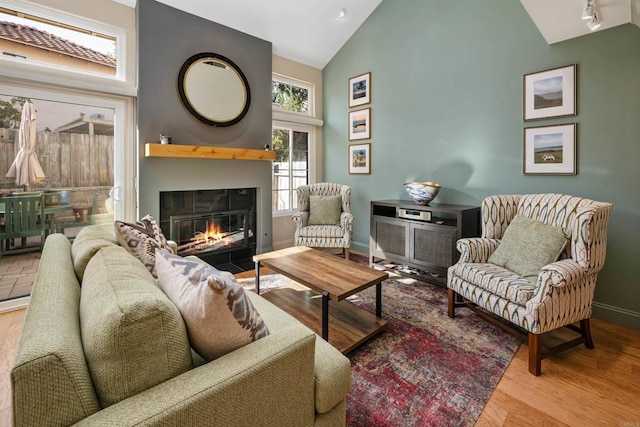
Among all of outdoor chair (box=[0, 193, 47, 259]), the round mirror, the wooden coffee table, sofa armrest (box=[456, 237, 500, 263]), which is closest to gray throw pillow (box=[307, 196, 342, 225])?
the wooden coffee table

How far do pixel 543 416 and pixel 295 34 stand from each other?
4660mm

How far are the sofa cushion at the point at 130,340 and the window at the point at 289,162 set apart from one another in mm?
3973

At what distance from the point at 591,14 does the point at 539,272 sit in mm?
1845

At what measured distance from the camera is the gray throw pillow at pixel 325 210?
425 cm

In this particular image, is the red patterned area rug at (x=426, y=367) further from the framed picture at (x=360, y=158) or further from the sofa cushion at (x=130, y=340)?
the framed picture at (x=360, y=158)

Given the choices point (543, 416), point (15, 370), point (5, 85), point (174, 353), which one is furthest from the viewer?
point (5, 85)

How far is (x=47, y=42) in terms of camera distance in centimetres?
283

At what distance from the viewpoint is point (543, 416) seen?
5.04 ft

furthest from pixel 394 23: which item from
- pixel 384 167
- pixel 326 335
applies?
pixel 326 335

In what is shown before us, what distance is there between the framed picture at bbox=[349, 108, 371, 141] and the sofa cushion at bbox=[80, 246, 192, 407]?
13.1 feet

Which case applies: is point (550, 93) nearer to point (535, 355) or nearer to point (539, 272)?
point (539, 272)

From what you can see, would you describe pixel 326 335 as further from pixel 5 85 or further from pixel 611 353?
pixel 5 85

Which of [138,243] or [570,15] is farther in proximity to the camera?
[570,15]

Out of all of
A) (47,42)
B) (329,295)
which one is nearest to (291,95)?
(47,42)
